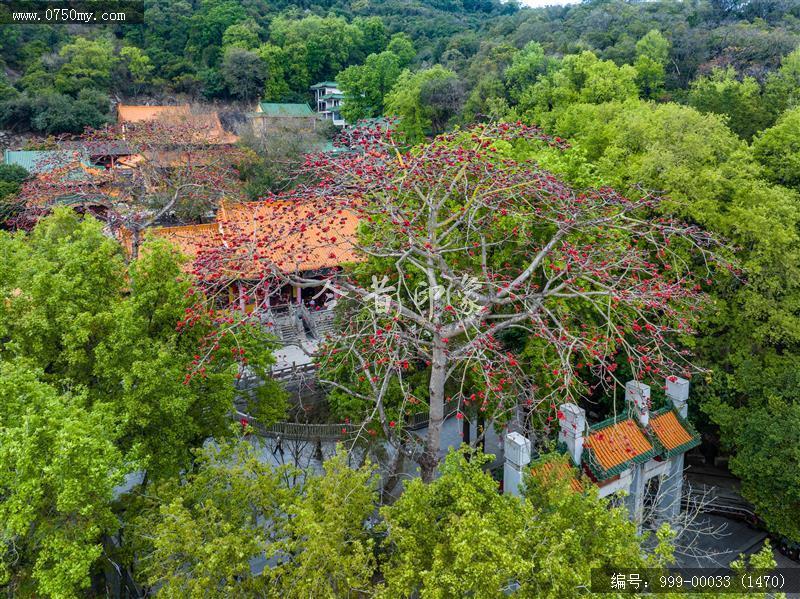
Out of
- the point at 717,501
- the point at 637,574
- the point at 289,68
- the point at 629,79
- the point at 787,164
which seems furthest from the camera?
the point at 289,68

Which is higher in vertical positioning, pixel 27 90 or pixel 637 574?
pixel 27 90

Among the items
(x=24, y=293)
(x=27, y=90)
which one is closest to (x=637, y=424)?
(x=24, y=293)

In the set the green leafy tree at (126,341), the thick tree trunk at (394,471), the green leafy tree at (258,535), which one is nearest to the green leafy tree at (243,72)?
the green leafy tree at (126,341)

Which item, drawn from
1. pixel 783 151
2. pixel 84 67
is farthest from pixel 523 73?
pixel 84 67

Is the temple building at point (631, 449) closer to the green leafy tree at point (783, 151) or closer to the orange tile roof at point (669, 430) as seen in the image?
the orange tile roof at point (669, 430)

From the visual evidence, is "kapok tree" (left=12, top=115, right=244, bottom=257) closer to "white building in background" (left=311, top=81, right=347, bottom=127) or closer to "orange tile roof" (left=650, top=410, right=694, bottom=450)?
"orange tile roof" (left=650, top=410, right=694, bottom=450)

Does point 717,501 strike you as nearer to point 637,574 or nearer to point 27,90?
point 637,574

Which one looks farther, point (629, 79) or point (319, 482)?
point (629, 79)
